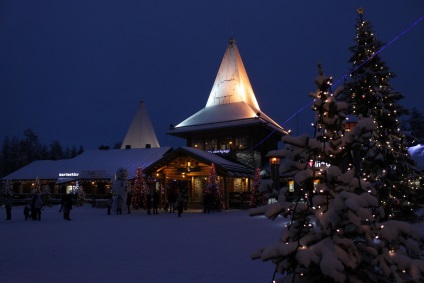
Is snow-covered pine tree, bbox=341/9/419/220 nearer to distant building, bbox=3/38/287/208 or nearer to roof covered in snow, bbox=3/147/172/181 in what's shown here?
distant building, bbox=3/38/287/208

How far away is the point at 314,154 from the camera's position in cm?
321

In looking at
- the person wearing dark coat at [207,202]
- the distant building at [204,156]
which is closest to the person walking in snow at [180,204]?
the person wearing dark coat at [207,202]

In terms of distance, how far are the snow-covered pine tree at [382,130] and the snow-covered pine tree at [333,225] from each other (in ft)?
A: 36.1

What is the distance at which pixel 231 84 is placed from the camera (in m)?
35.4

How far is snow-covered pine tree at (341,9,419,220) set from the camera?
13.7m

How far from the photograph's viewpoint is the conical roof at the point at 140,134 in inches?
1674

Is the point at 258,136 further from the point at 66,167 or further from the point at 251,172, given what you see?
the point at 66,167

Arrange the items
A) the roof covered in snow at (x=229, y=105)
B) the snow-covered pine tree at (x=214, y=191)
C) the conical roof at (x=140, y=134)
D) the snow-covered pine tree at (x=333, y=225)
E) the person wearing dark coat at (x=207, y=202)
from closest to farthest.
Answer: the snow-covered pine tree at (x=333, y=225) < the person wearing dark coat at (x=207, y=202) < the snow-covered pine tree at (x=214, y=191) < the roof covered in snow at (x=229, y=105) < the conical roof at (x=140, y=134)

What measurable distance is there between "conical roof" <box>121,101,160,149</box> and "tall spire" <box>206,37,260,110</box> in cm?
1029

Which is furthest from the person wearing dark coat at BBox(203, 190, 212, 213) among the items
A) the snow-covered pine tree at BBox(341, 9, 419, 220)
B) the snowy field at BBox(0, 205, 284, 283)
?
the snow-covered pine tree at BBox(341, 9, 419, 220)

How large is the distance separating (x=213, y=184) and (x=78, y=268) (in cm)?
1607

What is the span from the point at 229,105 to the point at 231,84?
2481mm

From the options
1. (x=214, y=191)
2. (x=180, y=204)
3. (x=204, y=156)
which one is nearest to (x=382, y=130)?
(x=180, y=204)

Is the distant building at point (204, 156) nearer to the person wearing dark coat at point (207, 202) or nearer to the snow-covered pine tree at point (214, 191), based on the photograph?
the snow-covered pine tree at point (214, 191)
